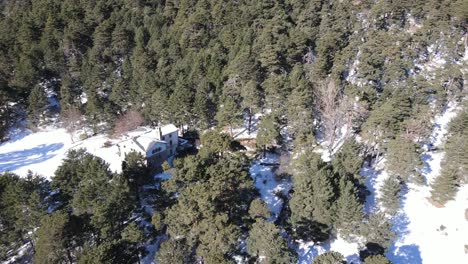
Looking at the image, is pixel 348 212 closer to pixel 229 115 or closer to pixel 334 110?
pixel 334 110

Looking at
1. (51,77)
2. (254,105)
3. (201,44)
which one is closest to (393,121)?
(254,105)

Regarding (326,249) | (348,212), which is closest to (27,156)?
(326,249)

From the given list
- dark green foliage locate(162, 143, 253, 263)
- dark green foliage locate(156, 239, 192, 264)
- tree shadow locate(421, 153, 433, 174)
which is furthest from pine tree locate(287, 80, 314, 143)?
dark green foliage locate(156, 239, 192, 264)

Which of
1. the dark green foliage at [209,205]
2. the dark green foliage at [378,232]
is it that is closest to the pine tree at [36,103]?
the dark green foliage at [209,205]

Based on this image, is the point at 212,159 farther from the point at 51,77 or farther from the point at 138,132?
the point at 51,77

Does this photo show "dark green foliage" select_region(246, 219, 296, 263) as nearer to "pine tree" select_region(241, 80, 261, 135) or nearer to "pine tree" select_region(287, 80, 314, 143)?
"pine tree" select_region(287, 80, 314, 143)
